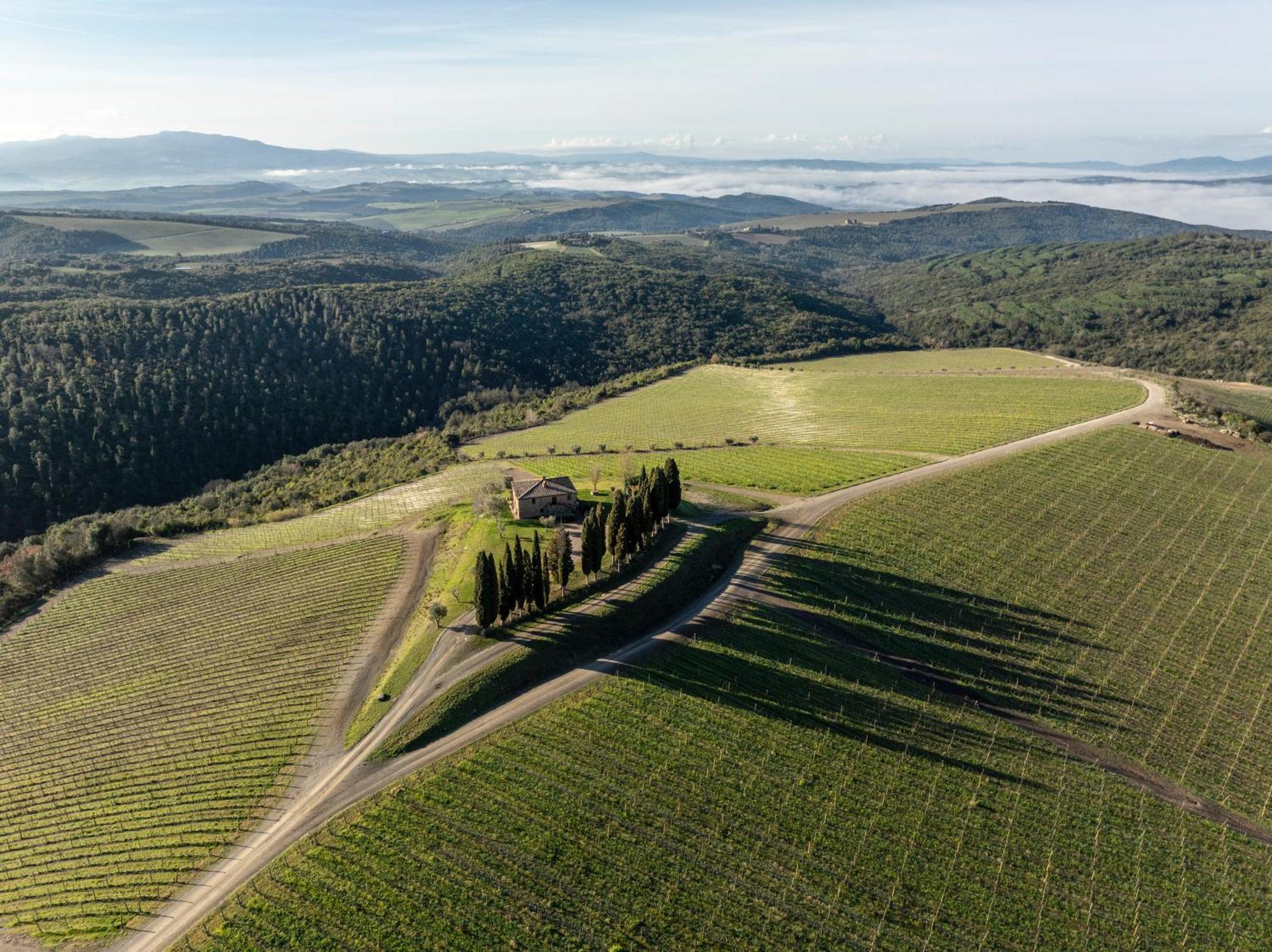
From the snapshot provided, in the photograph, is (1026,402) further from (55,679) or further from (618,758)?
(55,679)

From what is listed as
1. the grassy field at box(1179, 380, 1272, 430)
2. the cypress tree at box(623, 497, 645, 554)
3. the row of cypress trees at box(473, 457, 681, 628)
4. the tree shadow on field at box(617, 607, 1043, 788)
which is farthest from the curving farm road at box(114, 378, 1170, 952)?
the grassy field at box(1179, 380, 1272, 430)

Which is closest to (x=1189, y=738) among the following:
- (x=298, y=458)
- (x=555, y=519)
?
(x=555, y=519)

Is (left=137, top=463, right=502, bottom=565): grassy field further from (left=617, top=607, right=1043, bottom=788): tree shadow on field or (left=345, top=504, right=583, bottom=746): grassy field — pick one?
(left=617, top=607, right=1043, bottom=788): tree shadow on field

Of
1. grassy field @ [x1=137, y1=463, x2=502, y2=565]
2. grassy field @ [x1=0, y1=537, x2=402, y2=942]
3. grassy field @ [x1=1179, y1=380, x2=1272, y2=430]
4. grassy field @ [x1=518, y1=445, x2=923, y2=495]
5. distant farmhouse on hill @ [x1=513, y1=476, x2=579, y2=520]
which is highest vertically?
grassy field @ [x1=1179, y1=380, x2=1272, y2=430]

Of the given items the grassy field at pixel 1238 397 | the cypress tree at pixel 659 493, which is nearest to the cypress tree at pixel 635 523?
the cypress tree at pixel 659 493

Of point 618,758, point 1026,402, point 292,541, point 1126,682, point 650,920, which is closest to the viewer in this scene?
point 650,920
